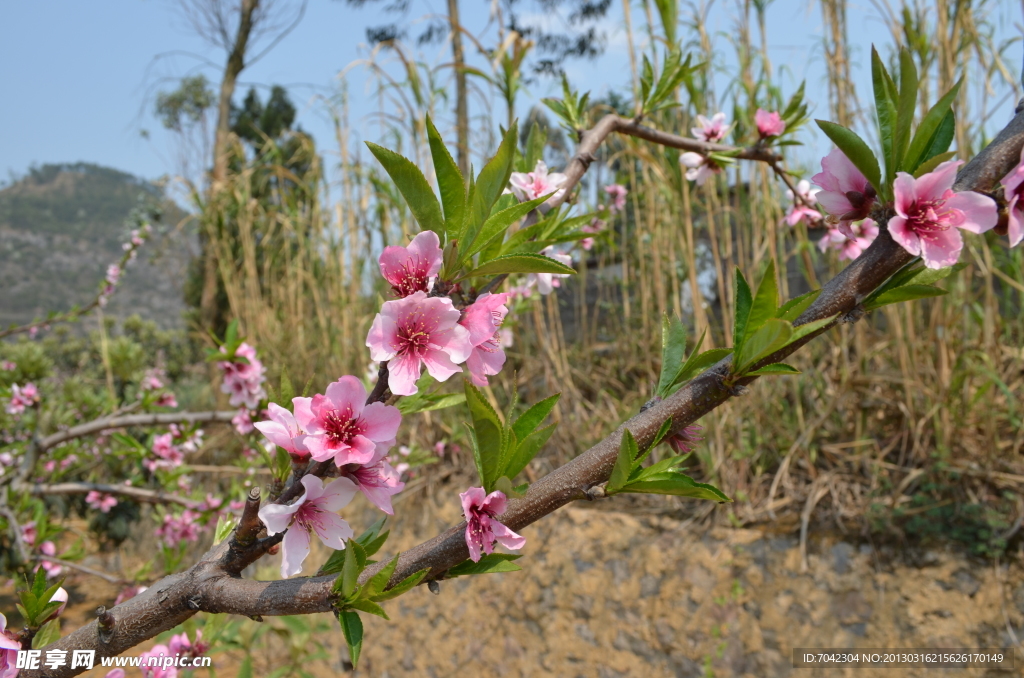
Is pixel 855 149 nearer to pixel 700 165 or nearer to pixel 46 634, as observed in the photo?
pixel 700 165

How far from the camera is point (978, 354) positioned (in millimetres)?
1706

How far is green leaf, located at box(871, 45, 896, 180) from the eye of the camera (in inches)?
16.2

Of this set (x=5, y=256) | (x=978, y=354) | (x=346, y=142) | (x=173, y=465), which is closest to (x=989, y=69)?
(x=978, y=354)

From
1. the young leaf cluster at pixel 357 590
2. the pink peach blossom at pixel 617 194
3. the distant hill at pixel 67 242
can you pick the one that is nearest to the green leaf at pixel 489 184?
the young leaf cluster at pixel 357 590

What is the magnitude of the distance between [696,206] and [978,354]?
1.03 meters

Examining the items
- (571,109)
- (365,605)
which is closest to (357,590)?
(365,605)

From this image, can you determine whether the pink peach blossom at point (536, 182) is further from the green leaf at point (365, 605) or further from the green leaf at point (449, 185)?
the green leaf at point (365, 605)

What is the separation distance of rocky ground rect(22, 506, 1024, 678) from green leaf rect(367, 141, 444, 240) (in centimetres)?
172

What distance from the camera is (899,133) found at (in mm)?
406

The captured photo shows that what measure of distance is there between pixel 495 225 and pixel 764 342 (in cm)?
18

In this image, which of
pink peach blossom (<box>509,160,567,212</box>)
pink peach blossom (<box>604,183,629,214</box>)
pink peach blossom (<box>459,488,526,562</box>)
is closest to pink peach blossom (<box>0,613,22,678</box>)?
pink peach blossom (<box>459,488,526,562</box>)

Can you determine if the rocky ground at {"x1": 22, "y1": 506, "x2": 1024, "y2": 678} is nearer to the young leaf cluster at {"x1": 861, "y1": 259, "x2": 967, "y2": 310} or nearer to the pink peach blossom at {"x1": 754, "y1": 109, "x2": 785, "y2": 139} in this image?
the pink peach blossom at {"x1": 754, "y1": 109, "x2": 785, "y2": 139}

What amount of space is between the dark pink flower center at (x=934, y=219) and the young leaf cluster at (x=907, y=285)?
0.02 metres

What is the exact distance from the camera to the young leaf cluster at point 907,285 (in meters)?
0.37
